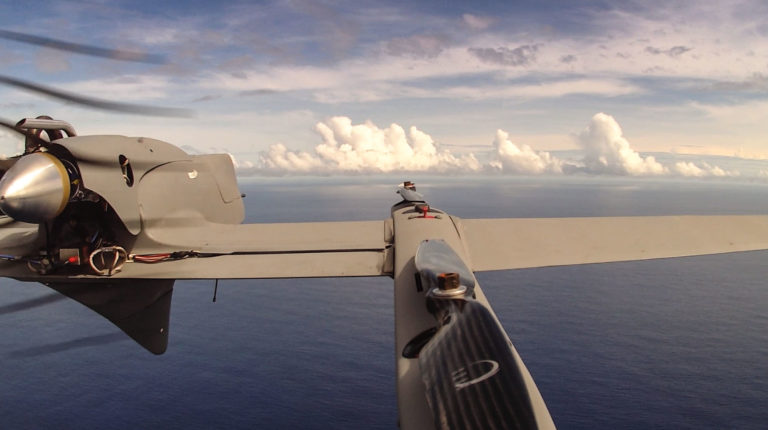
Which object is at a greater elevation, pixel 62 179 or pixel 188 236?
pixel 62 179

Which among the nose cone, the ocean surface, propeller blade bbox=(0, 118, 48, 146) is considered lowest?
the ocean surface

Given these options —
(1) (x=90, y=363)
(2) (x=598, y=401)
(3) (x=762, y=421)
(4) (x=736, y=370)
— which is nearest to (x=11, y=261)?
(2) (x=598, y=401)

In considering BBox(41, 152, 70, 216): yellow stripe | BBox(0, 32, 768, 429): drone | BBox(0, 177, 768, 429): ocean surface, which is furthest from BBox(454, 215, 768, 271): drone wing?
BBox(0, 177, 768, 429): ocean surface

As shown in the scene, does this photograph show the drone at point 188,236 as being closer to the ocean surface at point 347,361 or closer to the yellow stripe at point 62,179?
the yellow stripe at point 62,179

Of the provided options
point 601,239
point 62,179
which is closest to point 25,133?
point 62,179

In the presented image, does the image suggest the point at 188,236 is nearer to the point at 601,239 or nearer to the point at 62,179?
the point at 62,179

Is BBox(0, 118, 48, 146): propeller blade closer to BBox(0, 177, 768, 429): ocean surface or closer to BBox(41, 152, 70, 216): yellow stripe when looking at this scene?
BBox(41, 152, 70, 216): yellow stripe
